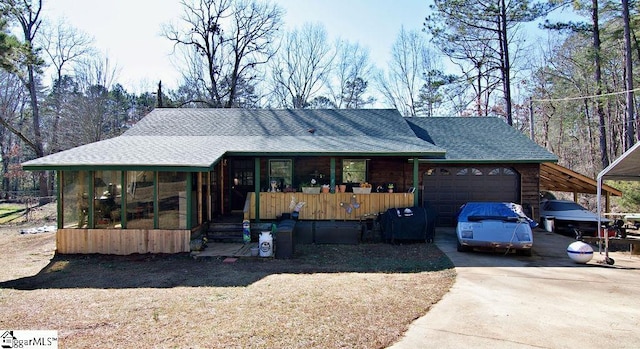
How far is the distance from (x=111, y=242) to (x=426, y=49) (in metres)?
25.8

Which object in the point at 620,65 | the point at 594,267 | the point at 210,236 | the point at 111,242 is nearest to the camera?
the point at 594,267

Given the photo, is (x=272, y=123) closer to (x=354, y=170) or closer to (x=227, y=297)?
(x=354, y=170)

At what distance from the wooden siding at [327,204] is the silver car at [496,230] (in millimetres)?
1966

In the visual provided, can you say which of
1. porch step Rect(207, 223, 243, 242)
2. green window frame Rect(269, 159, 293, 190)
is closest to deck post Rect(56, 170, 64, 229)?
porch step Rect(207, 223, 243, 242)

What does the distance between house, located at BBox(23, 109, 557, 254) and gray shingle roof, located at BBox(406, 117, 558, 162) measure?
39mm

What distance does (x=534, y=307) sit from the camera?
488cm

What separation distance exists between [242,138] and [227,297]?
7.02m

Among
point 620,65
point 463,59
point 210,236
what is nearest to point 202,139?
point 210,236

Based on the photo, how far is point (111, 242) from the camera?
8.63m

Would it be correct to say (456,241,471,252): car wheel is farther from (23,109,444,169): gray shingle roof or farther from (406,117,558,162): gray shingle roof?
(406,117,558,162): gray shingle roof

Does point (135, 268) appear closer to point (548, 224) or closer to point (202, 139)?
point (202, 139)

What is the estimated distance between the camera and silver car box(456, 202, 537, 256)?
25.9 ft

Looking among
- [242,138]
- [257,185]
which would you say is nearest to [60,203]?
[257,185]

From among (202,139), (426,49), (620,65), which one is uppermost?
(426,49)
